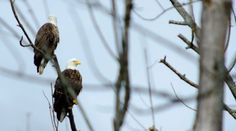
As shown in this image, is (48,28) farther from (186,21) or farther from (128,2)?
(128,2)

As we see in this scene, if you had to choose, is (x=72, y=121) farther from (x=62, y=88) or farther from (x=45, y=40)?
(x=45, y=40)

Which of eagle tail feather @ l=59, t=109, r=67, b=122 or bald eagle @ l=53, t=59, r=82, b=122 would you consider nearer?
eagle tail feather @ l=59, t=109, r=67, b=122

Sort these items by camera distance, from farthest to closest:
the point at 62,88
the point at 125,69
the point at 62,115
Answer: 1. the point at 62,115
2. the point at 62,88
3. the point at 125,69

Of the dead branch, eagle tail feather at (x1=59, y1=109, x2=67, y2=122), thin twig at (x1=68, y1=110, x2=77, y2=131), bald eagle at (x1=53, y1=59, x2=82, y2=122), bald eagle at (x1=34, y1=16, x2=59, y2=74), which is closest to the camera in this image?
the dead branch

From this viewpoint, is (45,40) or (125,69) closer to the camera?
(125,69)

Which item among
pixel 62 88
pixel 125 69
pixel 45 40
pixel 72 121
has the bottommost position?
pixel 72 121

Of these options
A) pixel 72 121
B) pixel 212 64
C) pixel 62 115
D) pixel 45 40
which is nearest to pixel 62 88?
pixel 62 115

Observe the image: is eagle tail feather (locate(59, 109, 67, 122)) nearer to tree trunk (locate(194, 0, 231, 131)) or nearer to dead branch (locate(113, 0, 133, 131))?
tree trunk (locate(194, 0, 231, 131))

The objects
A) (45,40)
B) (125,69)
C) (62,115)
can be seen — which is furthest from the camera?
(45,40)

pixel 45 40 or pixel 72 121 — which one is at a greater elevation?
pixel 45 40

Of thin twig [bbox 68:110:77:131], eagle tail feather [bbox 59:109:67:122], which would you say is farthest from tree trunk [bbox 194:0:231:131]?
eagle tail feather [bbox 59:109:67:122]

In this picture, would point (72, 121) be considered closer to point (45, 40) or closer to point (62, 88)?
point (62, 88)

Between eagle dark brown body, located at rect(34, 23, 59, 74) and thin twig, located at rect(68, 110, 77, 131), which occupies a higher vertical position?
eagle dark brown body, located at rect(34, 23, 59, 74)

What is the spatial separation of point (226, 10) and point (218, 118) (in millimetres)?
413
